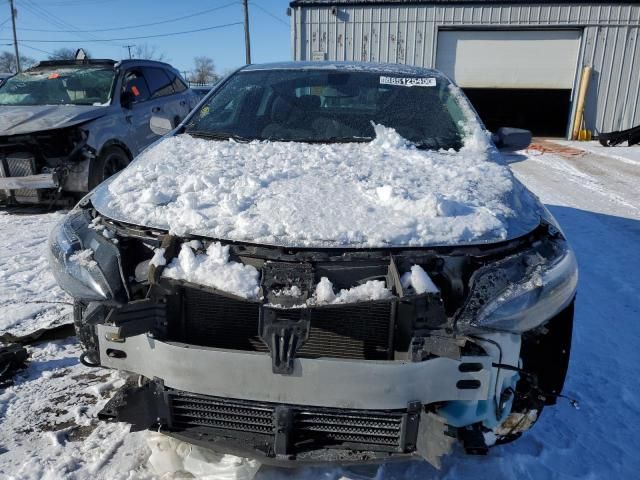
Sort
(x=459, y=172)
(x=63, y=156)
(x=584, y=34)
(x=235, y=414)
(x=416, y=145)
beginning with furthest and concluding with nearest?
1. (x=584, y=34)
2. (x=63, y=156)
3. (x=416, y=145)
4. (x=459, y=172)
5. (x=235, y=414)

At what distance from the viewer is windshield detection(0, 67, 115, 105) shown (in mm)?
6320

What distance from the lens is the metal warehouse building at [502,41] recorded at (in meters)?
13.8

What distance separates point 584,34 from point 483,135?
44.9 ft

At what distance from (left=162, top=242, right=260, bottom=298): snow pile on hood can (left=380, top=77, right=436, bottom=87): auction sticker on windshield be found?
2092 millimetres

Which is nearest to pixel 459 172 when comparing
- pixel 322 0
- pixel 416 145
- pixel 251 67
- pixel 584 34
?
pixel 416 145

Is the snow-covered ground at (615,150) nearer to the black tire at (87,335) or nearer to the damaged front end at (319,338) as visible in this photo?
the damaged front end at (319,338)

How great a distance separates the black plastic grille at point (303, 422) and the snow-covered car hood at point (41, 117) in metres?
4.70

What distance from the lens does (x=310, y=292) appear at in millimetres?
1661

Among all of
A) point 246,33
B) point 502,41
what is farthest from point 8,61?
point 502,41

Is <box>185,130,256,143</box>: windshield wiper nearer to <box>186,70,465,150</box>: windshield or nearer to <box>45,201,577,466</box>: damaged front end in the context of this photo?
<box>186,70,465,150</box>: windshield

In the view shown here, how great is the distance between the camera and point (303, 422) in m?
1.76

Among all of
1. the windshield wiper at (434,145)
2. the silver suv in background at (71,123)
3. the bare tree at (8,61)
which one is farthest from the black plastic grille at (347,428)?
the bare tree at (8,61)

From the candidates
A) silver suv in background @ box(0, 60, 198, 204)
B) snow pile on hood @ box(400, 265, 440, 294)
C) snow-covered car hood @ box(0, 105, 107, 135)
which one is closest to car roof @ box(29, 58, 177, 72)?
silver suv in background @ box(0, 60, 198, 204)

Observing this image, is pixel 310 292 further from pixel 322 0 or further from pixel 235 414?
pixel 322 0
